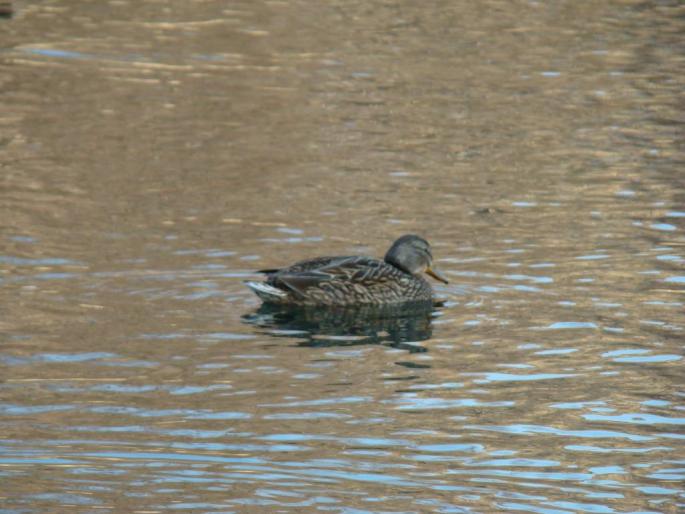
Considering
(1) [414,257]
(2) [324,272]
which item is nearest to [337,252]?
(1) [414,257]

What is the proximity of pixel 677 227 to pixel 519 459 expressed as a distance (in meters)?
7.27

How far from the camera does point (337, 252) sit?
1536 cm

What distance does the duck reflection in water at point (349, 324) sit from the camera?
41.7ft

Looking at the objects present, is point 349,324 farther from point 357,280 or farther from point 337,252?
point 337,252

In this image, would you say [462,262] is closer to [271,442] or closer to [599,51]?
[271,442]

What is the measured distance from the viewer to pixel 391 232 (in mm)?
16344

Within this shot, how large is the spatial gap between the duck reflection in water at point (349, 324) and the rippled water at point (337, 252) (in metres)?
0.05

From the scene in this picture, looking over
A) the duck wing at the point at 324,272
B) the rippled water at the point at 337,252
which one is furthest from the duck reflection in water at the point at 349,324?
the duck wing at the point at 324,272

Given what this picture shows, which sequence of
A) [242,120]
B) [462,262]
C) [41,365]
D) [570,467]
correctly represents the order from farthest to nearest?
[242,120] < [462,262] < [41,365] < [570,467]

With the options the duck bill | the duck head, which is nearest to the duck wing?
the duck head

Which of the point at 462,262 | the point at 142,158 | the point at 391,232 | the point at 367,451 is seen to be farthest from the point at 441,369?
the point at 142,158

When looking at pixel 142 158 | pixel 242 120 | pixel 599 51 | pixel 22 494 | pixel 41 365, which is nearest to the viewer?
pixel 22 494

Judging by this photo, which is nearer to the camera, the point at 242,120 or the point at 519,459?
the point at 519,459

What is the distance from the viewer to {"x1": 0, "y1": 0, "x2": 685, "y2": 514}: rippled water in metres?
9.20
